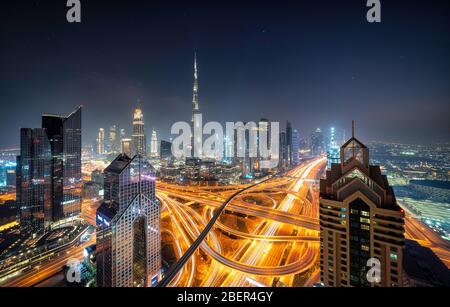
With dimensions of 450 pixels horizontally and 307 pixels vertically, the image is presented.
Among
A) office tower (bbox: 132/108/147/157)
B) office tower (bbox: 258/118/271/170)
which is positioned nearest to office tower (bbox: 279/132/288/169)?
office tower (bbox: 258/118/271/170)

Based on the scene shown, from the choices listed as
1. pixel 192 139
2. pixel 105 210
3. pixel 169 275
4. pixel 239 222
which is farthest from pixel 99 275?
pixel 192 139

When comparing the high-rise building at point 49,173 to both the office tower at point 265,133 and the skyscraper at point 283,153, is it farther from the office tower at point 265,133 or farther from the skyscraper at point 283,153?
the skyscraper at point 283,153

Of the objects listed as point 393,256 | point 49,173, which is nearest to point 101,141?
point 49,173

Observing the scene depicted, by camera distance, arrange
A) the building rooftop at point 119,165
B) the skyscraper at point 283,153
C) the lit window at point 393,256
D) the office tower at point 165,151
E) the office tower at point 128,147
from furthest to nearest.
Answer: the office tower at point 165,151 < the office tower at point 128,147 < the skyscraper at point 283,153 < the building rooftop at point 119,165 < the lit window at point 393,256

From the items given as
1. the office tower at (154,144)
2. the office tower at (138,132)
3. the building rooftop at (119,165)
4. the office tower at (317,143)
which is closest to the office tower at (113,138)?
the office tower at (154,144)

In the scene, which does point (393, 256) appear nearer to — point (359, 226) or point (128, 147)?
point (359, 226)

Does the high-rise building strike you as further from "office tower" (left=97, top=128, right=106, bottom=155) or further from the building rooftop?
"office tower" (left=97, top=128, right=106, bottom=155)
